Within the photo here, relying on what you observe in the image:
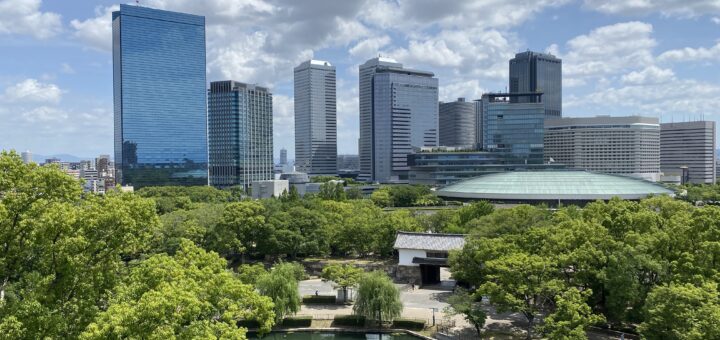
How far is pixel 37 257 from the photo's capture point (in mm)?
15969

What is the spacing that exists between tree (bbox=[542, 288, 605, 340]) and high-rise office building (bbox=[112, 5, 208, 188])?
130m

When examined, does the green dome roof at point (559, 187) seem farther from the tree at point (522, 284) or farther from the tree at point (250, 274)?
the tree at point (250, 274)

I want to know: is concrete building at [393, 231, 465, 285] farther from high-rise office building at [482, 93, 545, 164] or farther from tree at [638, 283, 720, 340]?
high-rise office building at [482, 93, 545, 164]

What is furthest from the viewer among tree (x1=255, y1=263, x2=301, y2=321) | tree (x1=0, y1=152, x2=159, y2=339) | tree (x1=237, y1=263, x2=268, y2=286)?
tree (x1=237, y1=263, x2=268, y2=286)

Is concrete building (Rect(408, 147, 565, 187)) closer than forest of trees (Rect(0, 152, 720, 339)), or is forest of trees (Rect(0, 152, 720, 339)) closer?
forest of trees (Rect(0, 152, 720, 339))

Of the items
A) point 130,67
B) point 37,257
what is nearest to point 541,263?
point 37,257

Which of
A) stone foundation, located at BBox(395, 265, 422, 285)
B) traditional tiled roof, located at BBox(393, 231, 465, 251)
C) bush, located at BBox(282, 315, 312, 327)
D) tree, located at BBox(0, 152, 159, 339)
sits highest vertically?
tree, located at BBox(0, 152, 159, 339)

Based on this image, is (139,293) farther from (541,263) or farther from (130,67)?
(130,67)

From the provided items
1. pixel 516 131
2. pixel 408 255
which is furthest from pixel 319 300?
pixel 516 131

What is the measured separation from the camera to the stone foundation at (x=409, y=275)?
4572cm

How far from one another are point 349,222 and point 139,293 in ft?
126

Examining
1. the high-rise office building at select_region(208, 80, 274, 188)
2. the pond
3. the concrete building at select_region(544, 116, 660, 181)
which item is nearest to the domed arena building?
the pond

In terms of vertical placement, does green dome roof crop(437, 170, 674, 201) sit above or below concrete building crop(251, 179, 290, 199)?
above

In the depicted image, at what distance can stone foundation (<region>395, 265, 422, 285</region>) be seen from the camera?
150 ft
